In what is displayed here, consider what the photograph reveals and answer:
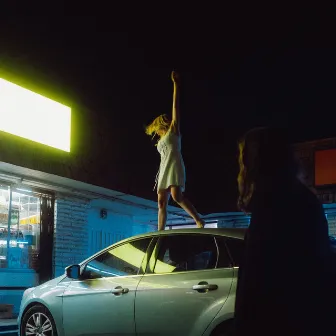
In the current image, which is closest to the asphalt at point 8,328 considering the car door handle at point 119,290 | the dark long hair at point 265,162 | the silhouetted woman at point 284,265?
the car door handle at point 119,290

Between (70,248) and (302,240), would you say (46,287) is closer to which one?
(302,240)

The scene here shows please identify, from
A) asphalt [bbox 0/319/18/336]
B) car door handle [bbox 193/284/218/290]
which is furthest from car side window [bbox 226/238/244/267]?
asphalt [bbox 0/319/18/336]

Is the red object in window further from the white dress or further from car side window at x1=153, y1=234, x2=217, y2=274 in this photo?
car side window at x1=153, y1=234, x2=217, y2=274

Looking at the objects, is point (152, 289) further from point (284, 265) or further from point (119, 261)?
point (284, 265)

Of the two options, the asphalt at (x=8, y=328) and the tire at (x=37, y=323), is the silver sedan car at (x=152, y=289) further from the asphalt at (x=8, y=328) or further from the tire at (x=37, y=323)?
the asphalt at (x=8, y=328)


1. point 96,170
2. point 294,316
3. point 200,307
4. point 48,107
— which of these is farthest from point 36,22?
point 294,316

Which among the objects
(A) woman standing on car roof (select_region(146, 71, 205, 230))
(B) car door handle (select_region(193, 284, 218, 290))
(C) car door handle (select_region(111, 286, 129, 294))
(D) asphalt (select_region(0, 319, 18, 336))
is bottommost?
(D) asphalt (select_region(0, 319, 18, 336))

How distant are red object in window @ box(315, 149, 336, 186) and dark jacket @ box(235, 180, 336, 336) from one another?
543 inches

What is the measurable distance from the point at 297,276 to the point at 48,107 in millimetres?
9661

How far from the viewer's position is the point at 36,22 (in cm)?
949

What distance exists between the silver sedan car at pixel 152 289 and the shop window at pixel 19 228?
5051mm

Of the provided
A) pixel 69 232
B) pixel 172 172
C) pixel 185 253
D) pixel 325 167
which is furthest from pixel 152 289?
pixel 325 167

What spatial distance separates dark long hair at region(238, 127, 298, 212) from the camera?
200cm

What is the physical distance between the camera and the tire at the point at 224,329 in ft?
14.2
